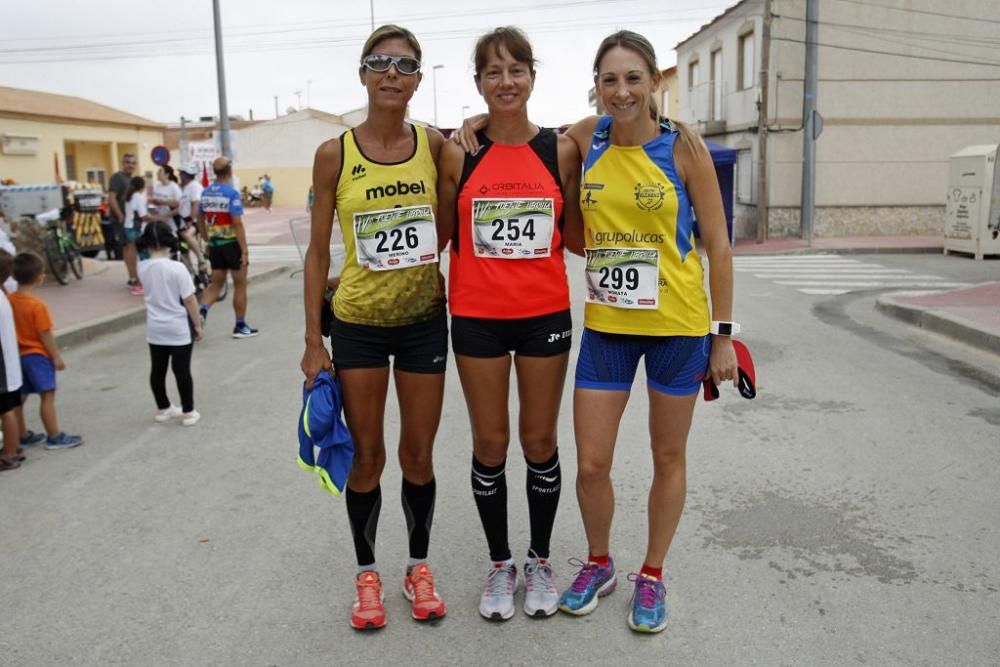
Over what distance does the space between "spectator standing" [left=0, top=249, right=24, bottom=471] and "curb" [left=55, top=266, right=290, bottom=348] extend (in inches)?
168

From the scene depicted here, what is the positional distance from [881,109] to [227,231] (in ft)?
66.5

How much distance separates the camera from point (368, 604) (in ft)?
11.1

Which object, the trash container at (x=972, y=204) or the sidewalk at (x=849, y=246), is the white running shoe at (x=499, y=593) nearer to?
the trash container at (x=972, y=204)

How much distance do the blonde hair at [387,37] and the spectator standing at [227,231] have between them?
22.0 ft

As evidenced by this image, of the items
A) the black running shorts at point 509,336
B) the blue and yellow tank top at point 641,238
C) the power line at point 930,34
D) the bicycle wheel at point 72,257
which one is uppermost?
the power line at point 930,34

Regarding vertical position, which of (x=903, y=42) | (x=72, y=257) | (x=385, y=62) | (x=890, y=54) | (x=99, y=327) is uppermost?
(x=903, y=42)

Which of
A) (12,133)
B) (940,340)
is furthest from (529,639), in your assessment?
(12,133)

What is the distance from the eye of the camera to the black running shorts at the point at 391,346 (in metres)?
3.29

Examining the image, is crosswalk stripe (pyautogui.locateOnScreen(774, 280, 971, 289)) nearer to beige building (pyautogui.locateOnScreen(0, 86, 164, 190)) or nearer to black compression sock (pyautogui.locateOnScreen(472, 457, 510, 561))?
black compression sock (pyautogui.locateOnScreen(472, 457, 510, 561))

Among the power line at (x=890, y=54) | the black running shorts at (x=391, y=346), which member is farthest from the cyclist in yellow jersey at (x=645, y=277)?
the power line at (x=890, y=54)

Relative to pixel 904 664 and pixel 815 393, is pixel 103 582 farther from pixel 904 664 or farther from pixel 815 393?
pixel 815 393

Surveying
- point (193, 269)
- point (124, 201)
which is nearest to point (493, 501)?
point (193, 269)

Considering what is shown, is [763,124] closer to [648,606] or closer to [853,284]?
[853,284]

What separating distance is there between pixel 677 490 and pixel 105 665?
2117mm
